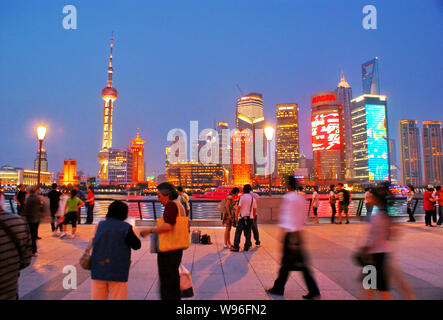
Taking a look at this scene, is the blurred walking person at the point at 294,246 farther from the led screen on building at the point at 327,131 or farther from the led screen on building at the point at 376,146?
the led screen on building at the point at 376,146

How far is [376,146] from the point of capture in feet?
604

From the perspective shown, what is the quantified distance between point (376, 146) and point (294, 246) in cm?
20305

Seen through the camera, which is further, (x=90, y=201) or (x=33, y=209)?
(x=90, y=201)

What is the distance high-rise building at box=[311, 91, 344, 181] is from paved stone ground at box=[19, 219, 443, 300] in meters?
131

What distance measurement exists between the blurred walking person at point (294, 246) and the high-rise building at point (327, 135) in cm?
13560

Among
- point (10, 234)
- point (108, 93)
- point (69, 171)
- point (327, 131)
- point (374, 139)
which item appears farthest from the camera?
point (108, 93)

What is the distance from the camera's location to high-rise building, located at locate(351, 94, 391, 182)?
7249 inches

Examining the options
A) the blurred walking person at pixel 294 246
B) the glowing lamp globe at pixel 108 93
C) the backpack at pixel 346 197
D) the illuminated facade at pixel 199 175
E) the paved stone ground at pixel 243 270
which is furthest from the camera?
the glowing lamp globe at pixel 108 93

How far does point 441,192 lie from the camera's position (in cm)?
1344

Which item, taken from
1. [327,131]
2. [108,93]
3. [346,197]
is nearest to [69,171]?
[108,93]

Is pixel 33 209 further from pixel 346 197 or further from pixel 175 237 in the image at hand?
pixel 346 197

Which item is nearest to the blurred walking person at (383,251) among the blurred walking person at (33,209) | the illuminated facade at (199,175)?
the blurred walking person at (33,209)

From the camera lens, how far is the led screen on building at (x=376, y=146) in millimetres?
184125
